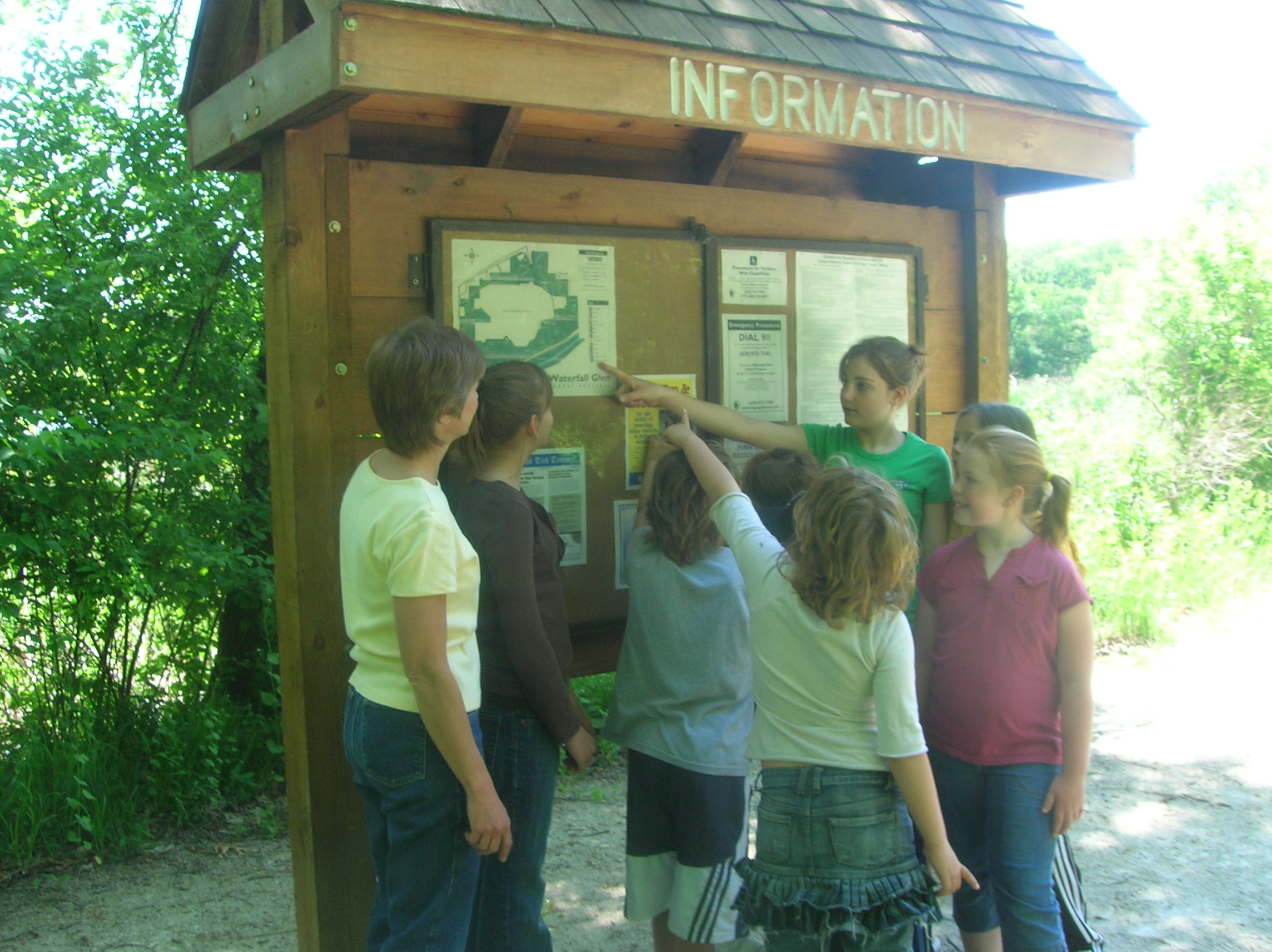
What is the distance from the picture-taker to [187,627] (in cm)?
516

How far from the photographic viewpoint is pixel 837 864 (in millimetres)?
2271

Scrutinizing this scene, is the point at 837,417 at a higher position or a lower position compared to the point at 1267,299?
lower

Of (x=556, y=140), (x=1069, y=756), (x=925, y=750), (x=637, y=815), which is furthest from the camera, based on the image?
(x=556, y=140)

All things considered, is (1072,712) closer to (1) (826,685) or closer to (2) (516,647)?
(1) (826,685)

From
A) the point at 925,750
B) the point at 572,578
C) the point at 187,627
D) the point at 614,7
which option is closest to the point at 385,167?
the point at 614,7

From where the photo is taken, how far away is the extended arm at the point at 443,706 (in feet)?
6.89

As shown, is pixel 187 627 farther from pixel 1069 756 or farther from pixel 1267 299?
pixel 1267 299

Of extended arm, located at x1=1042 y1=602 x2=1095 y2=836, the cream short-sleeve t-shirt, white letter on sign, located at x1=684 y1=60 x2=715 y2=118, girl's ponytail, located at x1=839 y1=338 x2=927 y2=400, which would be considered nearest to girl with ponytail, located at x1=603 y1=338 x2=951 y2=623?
girl's ponytail, located at x1=839 y1=338 x2=927 y2=400

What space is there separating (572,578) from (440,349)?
115cm

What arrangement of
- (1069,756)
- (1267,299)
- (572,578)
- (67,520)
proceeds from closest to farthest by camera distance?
(1069,756)
(572,578)
(67,520)
(1267,299)

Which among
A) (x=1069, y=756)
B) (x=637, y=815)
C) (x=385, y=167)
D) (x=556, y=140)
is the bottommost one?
(x=637, y=815)

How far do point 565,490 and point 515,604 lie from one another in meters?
0.84

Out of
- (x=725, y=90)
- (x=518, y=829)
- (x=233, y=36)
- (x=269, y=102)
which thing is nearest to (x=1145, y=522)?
(x=725, y=90)

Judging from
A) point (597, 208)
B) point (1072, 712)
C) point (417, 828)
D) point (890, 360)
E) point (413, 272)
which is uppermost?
point (597, 208)
